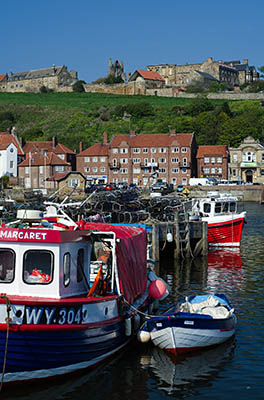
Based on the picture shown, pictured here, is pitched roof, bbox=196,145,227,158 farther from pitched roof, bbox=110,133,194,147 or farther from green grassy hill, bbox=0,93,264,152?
A: green grassy hill, bbox=0,93,264,152

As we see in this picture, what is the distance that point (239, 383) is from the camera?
1611cm

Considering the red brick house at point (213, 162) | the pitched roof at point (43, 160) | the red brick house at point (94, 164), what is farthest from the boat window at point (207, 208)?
the red brick house at point (213, 162)

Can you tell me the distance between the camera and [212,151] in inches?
4552

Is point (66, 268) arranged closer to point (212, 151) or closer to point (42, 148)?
point (42, 148)

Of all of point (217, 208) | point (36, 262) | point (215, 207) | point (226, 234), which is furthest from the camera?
point (217, 208)

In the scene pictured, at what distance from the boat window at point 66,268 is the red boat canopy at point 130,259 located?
2.32 metres

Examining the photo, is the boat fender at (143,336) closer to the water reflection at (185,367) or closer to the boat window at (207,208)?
the water reflection at (185,367)

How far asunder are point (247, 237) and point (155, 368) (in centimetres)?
3249

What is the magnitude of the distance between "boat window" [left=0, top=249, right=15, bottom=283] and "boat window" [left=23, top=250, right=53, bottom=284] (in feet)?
1.27

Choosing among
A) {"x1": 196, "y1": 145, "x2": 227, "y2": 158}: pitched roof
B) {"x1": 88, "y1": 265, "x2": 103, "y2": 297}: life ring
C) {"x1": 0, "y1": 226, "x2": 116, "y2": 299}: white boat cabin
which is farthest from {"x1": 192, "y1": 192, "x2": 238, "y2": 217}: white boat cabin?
{"x1": 196, "y1": 145, "x2": 227, "y2": 158}: pitched roof

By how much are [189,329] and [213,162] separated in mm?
99078

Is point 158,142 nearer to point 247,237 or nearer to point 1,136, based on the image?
point 1,136

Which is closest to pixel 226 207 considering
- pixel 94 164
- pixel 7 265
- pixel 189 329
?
pixel 189 329

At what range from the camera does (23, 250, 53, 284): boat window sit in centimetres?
1476
